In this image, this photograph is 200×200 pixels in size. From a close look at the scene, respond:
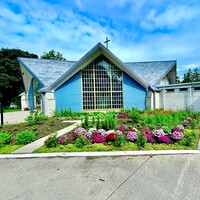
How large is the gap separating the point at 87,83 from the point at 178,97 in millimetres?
7768

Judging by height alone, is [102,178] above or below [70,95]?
below

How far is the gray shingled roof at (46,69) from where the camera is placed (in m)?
13.9

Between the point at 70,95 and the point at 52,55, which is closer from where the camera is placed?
the point at 70,95

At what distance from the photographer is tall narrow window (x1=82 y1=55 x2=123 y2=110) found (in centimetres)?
1245

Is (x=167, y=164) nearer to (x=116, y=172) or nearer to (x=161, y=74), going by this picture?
(x=116, y=172)

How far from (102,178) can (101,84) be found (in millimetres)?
9968

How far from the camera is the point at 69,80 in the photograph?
1214 cm

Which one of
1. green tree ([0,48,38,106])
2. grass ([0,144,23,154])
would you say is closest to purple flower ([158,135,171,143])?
grass ([0,144,23,154])

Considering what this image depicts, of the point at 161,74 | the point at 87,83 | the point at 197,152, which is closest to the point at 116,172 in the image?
the point at 197,152

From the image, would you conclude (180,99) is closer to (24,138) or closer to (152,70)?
(152,70)

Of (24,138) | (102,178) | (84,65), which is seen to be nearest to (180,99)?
(84,65)

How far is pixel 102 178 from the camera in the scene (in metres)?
3.11

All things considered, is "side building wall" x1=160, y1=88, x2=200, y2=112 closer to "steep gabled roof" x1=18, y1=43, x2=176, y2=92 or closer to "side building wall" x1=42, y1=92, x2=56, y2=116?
"steep gabled roof" x1=18, y1=43, x2=176, y2=92

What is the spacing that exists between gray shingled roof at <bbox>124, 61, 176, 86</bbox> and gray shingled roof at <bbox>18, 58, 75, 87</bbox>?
24.4 ft
